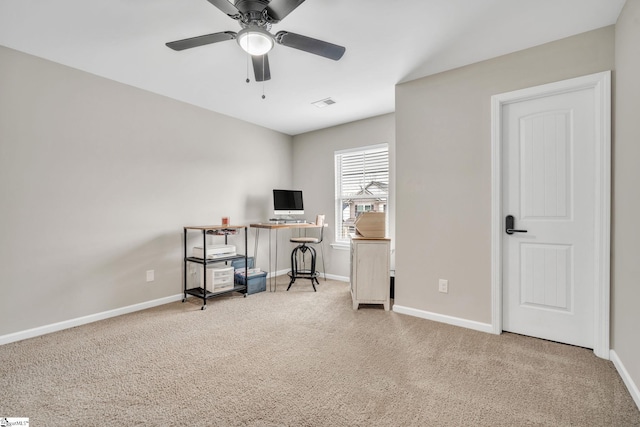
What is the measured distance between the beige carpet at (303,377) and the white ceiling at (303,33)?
2.43 m

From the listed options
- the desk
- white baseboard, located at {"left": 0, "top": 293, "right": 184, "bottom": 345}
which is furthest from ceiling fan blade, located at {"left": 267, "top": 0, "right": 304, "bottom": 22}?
white baseboard, located at {"left": 0, "top": 293, "right": 184, "bottom": 345}

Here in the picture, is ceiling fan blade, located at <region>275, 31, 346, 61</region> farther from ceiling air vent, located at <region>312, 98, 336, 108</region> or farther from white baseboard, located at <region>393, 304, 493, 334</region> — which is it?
white baseboard, located at <region>393, 304, 493, 334</region>

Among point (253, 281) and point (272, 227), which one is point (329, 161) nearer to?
point (272, 227)

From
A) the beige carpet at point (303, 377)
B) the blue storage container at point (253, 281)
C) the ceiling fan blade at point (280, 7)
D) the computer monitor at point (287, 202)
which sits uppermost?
the ceiling fan blade at point (280, 7)

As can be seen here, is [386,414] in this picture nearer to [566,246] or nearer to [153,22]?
[566,246]

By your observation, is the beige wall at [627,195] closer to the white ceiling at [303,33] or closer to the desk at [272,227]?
the white ceiling at [303,33]

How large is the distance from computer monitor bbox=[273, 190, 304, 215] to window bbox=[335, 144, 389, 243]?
619mm

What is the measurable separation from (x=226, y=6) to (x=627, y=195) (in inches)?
106

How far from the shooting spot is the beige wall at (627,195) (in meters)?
1.72

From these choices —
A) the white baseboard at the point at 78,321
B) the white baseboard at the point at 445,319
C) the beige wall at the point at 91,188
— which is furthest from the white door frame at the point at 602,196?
the white baseboard at the point at 78,321

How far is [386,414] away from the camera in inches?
61.7

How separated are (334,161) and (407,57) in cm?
220

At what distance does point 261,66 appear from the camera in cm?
220

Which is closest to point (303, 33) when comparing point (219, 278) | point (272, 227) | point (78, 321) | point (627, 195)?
point (272, 227)
